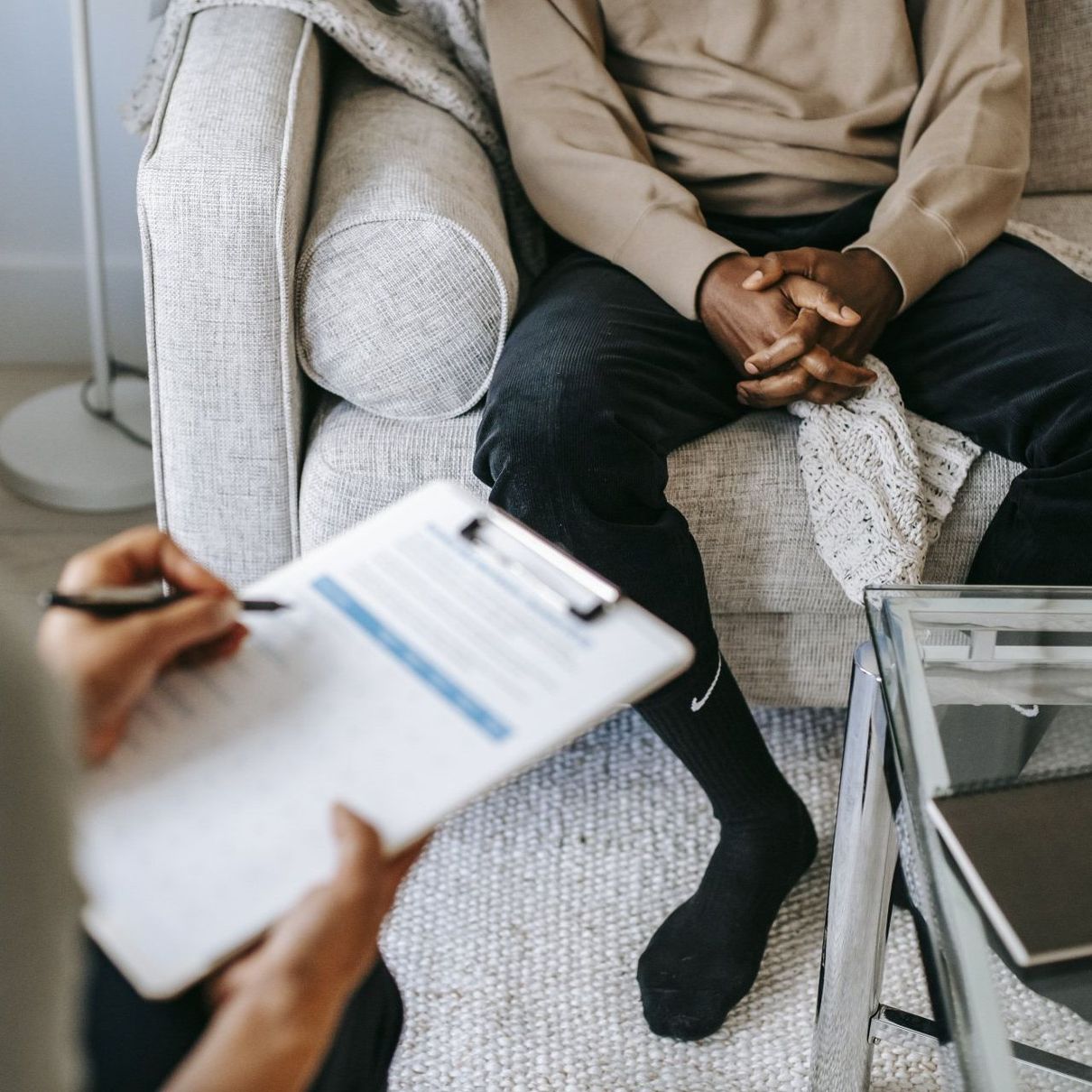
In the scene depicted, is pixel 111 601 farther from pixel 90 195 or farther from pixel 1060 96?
pixel 1060 96

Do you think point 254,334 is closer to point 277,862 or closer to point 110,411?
point 277,862

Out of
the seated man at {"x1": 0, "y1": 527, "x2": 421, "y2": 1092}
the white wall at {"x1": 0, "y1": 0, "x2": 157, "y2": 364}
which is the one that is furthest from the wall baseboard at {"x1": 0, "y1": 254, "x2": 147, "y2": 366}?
the seated man at {"x1": 0, "y1": 527, "x2": 421, "y2": 1092}

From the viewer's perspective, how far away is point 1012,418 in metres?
1.09

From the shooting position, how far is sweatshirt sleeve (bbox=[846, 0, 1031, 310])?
1185mm

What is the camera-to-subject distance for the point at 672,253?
116 cm

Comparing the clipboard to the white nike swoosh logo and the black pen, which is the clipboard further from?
the white nike swoosh logo

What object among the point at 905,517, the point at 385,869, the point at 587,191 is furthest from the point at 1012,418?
the point at 385,869

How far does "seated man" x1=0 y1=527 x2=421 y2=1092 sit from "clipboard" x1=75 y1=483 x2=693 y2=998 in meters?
0.01

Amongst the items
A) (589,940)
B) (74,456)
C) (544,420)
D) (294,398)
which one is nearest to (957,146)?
(544,420)

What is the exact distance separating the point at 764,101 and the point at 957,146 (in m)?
0.21

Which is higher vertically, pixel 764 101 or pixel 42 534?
pixel 764 101

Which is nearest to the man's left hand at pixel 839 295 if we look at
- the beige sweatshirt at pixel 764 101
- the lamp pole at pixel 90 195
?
the beige sweatshirt at pixel 764 101

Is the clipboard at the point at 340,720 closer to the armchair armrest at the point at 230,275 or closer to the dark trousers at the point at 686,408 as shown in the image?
the dark trousers at the point at 686,408

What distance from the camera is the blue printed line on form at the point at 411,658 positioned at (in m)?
0.51
